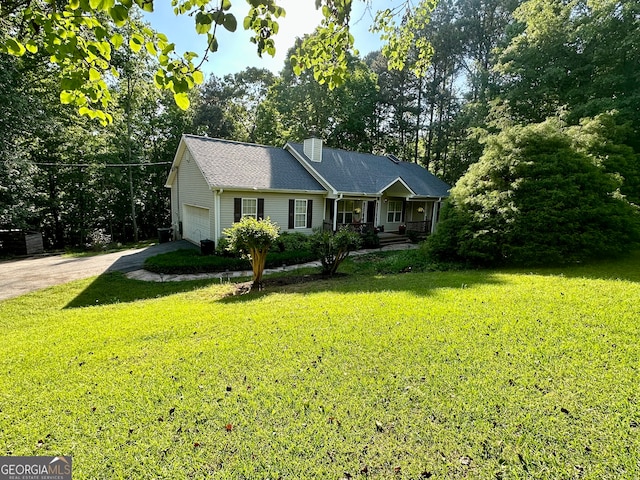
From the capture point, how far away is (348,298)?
6.79 meters

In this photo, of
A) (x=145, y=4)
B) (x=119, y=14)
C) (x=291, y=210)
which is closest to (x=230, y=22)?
(x=145, y=4)

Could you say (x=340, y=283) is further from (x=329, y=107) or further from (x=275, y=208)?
(x=329, y=107)

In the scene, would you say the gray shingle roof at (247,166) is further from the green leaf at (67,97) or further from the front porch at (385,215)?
the green leaf at (67,97)

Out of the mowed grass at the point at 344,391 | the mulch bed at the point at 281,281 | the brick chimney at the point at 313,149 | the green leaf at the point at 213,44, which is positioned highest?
the brick chimney at the point at 313,149

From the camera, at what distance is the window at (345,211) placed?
61.7 ft

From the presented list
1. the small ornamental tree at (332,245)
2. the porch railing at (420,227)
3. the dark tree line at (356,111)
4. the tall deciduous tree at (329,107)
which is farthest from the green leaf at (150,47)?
the tall deciduous tree at (329,107)

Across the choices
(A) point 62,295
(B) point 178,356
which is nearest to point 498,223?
(B) point 178,356

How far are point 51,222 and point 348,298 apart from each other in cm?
2288

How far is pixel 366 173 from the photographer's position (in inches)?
801

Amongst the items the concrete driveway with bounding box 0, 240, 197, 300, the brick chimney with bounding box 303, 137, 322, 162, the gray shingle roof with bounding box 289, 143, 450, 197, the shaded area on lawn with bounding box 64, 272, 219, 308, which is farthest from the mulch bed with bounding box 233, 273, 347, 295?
the brick chimney with bounding box 303, 137, 322, 162

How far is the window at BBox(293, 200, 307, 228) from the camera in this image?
16312 millimetres

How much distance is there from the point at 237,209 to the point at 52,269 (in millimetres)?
7308

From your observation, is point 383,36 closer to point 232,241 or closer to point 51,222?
point 232,241

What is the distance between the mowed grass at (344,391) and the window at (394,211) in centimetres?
1521
